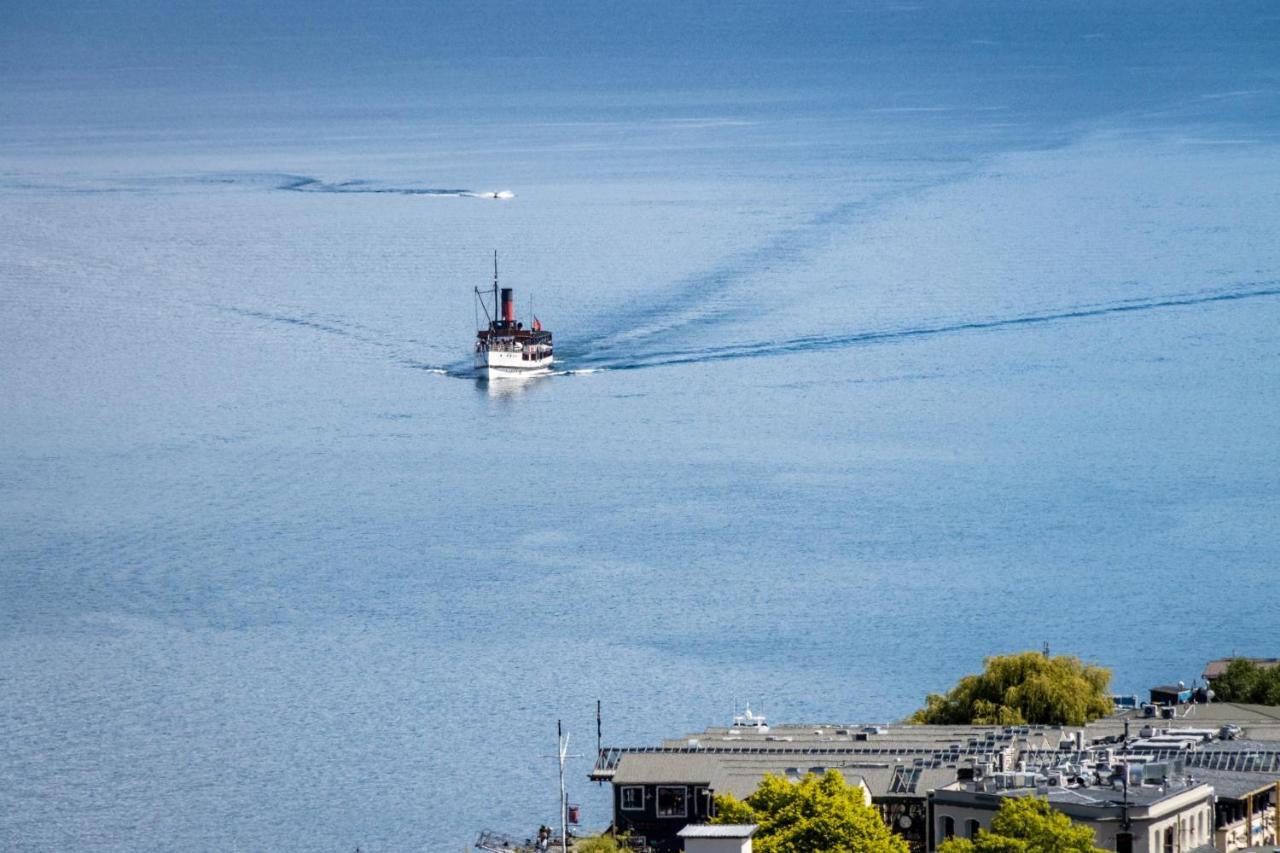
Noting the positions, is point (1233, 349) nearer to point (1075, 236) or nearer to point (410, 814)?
point (1075, 236)

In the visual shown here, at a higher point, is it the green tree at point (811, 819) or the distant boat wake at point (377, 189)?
the distant boat wake at point (377, 189)

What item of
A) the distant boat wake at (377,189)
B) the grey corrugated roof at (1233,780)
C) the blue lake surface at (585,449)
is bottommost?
the grey corrugated roof at (1233,780)

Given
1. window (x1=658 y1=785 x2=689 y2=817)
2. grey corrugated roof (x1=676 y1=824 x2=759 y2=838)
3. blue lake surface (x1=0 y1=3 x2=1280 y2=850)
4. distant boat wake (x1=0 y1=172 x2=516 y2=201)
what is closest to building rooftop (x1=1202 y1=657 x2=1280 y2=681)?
blue lake surface (x1=0 y1=3 x2=1280 y2=850)

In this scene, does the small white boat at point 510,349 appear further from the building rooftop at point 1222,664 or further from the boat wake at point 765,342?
the building rooftop at point 1222,664

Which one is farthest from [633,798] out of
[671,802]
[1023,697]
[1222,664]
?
[1222,664]

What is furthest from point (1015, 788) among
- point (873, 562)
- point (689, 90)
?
point (689, 90)

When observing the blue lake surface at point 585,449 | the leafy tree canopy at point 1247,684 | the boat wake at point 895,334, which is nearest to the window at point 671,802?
the blue lake surface at point 585,449

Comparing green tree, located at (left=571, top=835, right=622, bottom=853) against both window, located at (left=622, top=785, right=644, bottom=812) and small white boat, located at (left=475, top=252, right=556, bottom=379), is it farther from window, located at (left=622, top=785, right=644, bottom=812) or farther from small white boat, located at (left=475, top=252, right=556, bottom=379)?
small white boat, located at (left=475, top=252, right=556, bottom=379)
